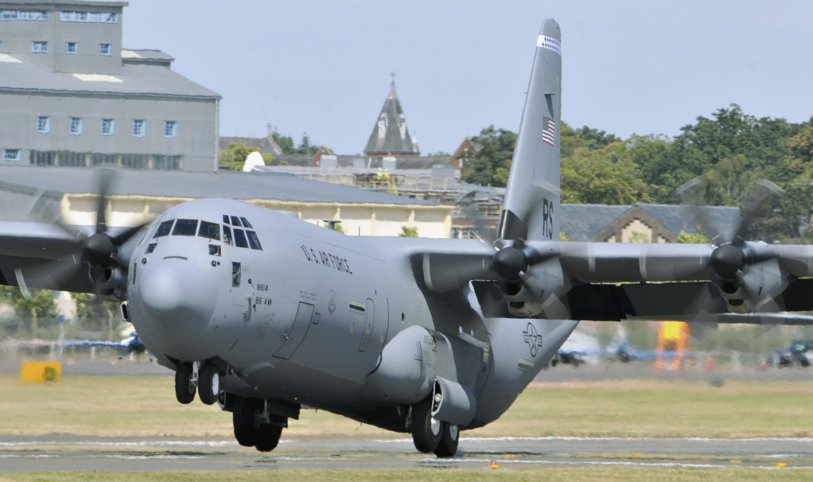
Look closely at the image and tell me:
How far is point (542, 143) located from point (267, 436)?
887 cm

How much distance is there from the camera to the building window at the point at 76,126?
9750cm

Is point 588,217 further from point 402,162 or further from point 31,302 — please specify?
point 402,162

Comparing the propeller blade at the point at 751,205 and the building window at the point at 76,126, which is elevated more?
the propeller blade at the point at 751,205

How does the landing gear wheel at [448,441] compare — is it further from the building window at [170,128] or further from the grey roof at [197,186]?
the building window at [170,128]

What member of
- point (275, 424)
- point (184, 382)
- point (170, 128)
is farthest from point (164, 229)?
point (170, 128)

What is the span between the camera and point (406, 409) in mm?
27438

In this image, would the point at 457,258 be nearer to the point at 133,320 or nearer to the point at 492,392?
the point at 492,392

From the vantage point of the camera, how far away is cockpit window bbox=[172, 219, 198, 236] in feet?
74.5

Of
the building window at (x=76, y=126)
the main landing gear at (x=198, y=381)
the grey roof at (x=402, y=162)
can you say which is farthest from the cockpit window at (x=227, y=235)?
the grey roof at (x=402, y=162)

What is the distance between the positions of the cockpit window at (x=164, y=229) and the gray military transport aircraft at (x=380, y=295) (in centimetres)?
2

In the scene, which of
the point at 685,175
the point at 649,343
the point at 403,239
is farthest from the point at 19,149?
the point at 403,239

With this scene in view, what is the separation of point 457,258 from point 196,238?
Answer: 21.8 ft

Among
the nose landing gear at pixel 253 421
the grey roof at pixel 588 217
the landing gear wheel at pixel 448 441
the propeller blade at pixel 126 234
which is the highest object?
the propeller blade at pixel 126 234

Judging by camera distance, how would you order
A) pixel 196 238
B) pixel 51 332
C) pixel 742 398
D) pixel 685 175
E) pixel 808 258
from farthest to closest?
pixel 685 175, pixel 51 332, pixel 742 398, pixel 808 258, pixel 196 238
